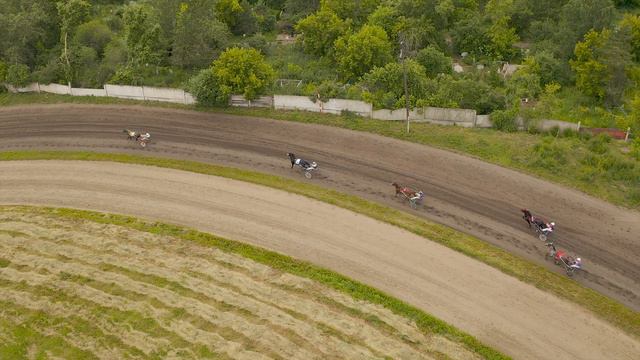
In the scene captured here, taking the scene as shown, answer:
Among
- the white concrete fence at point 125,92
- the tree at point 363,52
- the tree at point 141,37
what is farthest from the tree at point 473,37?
the tree at point 141,37

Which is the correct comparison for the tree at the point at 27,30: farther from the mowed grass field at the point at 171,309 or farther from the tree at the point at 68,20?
the mowed grass field at the point at 171,309

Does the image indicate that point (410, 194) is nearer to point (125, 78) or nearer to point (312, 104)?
point (312, 104)

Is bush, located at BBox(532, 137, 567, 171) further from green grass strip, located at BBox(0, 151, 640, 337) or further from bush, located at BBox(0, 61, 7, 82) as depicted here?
bush, located at BBox(0, 61, 7, 82)

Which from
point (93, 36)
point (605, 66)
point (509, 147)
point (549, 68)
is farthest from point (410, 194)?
point (93, 36)

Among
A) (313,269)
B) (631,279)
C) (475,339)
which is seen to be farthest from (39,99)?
(631,279)

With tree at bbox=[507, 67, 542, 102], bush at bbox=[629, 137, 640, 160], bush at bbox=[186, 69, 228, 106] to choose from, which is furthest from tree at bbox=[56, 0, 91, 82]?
bush at bbox=[629, 137, 640, 160]

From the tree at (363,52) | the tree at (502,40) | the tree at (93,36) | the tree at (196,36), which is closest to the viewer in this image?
the tree at (363,52)

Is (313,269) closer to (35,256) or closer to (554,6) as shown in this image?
(35,256)
